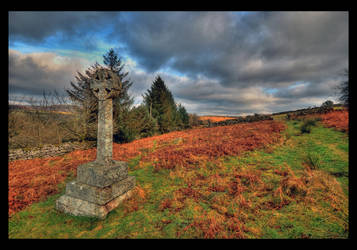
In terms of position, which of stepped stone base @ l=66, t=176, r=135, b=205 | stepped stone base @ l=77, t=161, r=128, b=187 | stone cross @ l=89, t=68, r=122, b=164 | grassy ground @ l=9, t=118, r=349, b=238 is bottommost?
grassy ground @ l=9, t=118, r=349, b=238

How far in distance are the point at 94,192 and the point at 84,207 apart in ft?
1.60

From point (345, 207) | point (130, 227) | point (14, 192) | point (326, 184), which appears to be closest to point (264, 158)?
point (326, 184)

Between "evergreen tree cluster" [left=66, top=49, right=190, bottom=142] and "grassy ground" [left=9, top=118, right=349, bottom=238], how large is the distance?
34.3 feet

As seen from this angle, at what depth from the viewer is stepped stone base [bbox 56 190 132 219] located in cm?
341

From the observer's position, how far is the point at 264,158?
689cm

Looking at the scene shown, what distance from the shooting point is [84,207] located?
3.53m

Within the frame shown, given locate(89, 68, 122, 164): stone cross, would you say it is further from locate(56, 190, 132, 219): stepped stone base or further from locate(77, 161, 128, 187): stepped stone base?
locate(56, 190, 132, 219): stepped stone base

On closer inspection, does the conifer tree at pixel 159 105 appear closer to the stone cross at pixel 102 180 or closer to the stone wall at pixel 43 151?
the stone wall at pixel 43 151

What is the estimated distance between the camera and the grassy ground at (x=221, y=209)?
112 inches

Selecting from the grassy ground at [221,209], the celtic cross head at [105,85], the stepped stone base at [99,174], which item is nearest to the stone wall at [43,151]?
the grassy ground at [221,209]

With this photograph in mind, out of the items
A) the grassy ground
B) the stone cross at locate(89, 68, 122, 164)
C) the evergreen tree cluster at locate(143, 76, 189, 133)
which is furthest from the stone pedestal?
the evergreen tree cluster at locate(143, 76, 189, 133)
